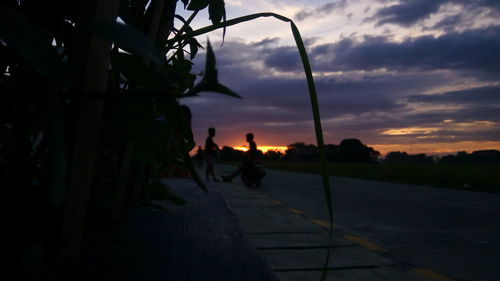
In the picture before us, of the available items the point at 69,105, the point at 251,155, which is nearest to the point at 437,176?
the point at 251,155

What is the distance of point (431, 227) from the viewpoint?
4234 millimetres

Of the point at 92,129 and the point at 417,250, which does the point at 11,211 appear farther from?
the point at 417,250

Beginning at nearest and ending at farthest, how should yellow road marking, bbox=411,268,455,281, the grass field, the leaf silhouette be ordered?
1. the leaf silhouette
2. yellow road marking, bbox=411,268,455,281
3. the grass field

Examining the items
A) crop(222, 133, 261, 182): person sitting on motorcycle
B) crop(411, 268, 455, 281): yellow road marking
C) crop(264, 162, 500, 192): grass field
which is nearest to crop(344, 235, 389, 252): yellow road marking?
crop(411, 268, 455, 281): yellow road marking

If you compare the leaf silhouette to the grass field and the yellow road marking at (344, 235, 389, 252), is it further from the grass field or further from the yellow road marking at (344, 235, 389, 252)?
the grass field

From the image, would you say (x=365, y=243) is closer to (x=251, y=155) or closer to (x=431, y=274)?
(x=431, y=274)

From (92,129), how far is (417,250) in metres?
3.36

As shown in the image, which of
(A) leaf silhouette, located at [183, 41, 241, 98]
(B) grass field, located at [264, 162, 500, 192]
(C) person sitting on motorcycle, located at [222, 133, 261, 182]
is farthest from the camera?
(C) person sitting on motorcycle, located at [222, 133, 261, 182]

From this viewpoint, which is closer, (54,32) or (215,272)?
(54,32)

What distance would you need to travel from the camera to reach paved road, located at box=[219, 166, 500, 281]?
9.28ft

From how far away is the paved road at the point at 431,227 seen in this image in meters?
2.83

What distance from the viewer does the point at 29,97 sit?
32 centimetres

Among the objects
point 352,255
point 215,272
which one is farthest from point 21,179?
point 352,255

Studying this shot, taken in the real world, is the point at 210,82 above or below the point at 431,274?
above
